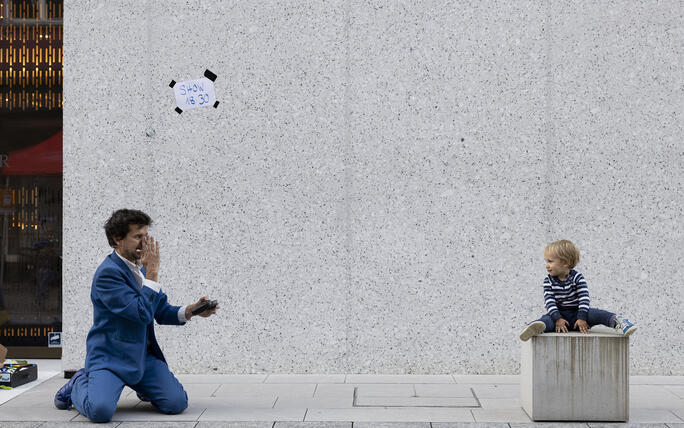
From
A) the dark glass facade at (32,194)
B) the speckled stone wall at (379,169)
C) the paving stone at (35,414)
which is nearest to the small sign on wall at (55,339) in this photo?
the dark glass facade at (32,194)

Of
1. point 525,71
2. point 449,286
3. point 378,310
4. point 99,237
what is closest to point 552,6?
point 525,71

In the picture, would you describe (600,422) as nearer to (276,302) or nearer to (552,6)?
(276,302)

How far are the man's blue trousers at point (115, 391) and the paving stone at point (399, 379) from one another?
1.67 metres

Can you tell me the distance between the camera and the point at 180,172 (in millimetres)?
6992

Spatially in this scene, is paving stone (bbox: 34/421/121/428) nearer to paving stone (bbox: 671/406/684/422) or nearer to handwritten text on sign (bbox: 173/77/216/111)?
handwritten text on sign (bbox: 173/77/216/111)

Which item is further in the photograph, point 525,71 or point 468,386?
point 525,71

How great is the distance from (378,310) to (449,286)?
0.64 m

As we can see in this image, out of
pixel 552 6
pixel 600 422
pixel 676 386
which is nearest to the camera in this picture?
pixel 600 422

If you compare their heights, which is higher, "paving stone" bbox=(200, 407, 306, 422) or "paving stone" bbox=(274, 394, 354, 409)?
"paving stone" bbox=(200, 407, 306, 422)

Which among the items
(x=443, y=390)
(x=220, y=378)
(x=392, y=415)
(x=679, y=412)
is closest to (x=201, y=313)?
(x=392, y=415)

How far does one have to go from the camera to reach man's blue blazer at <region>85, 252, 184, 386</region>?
5179 millimetres

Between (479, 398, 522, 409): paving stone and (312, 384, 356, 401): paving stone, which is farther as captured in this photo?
A: (312, 384, 356, 401): paving stone

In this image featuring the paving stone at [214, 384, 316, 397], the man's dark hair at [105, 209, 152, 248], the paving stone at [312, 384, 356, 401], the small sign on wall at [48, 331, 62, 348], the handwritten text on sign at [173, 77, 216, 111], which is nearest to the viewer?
the man's dark hair at [105, 209, 152, 248]

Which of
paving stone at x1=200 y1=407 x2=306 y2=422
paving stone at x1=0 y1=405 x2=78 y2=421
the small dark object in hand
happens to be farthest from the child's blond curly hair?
paving stone at x1=0 y1=405 x2=78 y2=421
